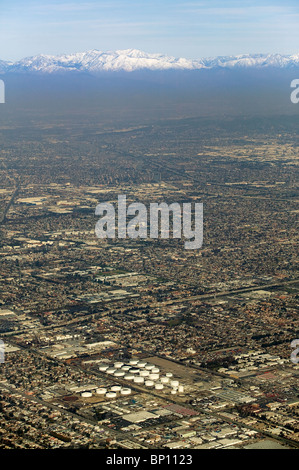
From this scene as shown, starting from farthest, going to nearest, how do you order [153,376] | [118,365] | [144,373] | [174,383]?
1. [118,365]
2. [144,373]
3. [153,376]
4. [174,383]

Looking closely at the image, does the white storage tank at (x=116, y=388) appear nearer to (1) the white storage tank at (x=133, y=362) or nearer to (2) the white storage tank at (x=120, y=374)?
(2) the white storage tank at (x=120, y=374)

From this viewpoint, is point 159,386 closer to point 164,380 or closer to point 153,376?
point 164,380

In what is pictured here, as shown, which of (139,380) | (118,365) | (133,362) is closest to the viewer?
(139,380)

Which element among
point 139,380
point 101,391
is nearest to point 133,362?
point 139,380

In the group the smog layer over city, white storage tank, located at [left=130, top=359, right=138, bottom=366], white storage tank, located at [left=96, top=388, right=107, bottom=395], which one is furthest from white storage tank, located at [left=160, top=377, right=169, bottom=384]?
white storage tank, located at [left=96, top=388, right=107, bottom=395]

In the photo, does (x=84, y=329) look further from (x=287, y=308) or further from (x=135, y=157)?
(x=135, y=157)

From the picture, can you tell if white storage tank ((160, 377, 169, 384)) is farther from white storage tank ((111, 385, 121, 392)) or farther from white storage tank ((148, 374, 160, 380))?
white storage tank ((111, 385, 121, 392))

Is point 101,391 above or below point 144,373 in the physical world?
below

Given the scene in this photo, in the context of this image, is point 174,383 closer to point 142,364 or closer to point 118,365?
point 142,364

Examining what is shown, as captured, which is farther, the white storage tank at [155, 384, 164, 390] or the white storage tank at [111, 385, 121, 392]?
the white storage tank at [155, 384, 164, 390]

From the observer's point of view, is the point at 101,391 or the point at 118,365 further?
the point at 118,365

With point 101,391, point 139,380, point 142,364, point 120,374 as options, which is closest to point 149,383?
point 139,380

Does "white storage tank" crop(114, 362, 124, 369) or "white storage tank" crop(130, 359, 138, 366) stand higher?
"white storage tank" crop(114, 362, 124, 369)

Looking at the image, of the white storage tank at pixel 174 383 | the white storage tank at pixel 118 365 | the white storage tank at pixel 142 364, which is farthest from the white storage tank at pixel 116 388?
the white storage tank at pixel 142 364
